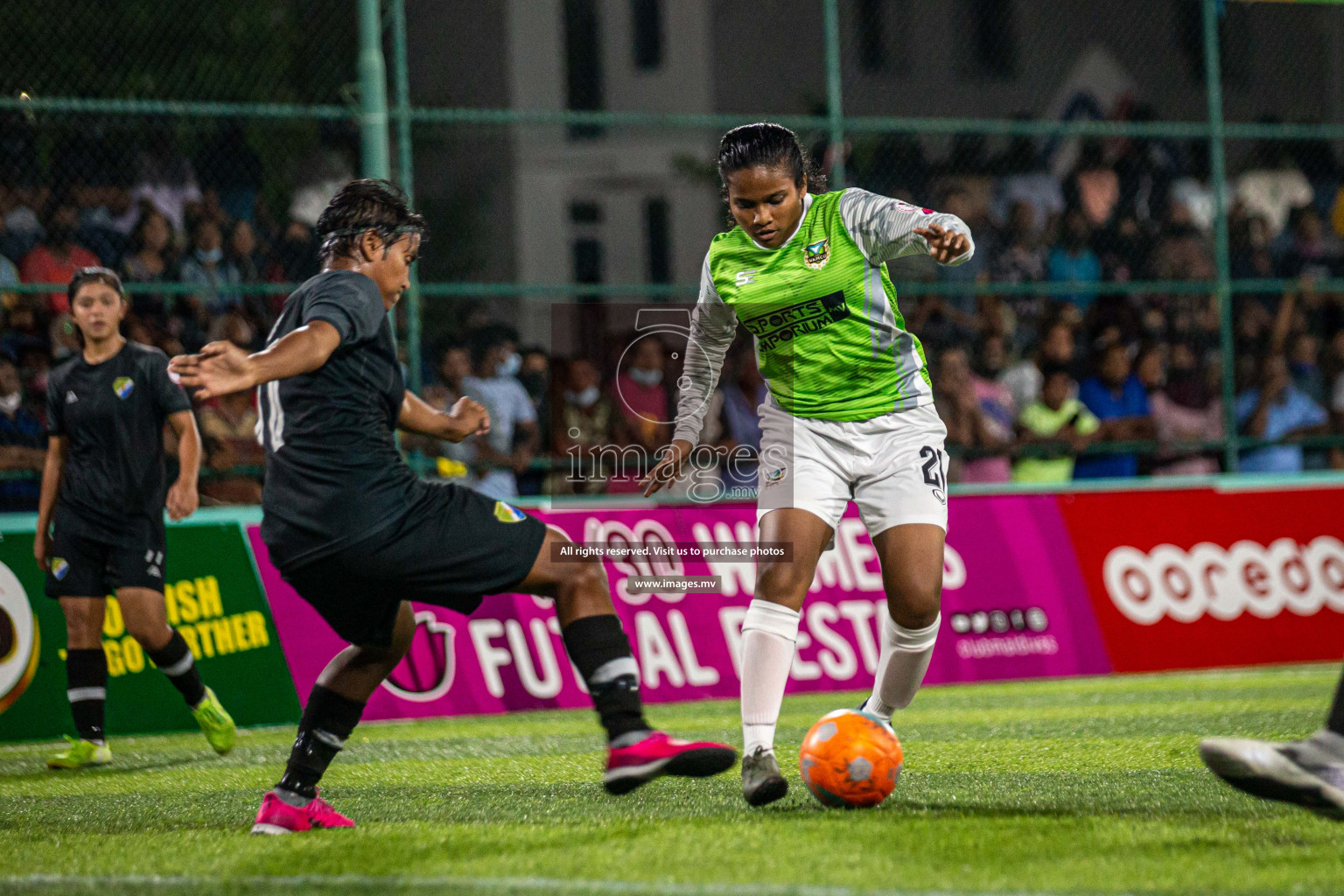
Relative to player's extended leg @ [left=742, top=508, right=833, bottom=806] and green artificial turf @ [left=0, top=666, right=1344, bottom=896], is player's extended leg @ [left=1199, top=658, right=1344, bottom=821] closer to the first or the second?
green artificial turf @ [left=0, top=666, right=1344, bottom=896]

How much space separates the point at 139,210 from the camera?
1009 cm

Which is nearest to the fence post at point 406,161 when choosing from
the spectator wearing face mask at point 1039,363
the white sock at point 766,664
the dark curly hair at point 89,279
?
the dark curly hair at point 89,279

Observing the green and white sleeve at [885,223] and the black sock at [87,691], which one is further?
the black sock at [87,691]

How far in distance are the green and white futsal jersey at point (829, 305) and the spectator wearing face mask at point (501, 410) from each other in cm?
482

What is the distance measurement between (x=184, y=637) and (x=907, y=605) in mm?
5011

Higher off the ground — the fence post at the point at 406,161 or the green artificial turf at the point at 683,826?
the fence post at the point at 406,161

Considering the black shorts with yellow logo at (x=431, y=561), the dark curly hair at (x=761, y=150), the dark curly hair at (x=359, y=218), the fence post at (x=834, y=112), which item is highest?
the fence post at (x=834, y=112)

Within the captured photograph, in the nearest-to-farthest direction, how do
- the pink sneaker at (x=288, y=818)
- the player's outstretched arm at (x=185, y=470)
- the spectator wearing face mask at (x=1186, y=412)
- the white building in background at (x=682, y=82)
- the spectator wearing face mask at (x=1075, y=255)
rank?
the pink sneaker at (x=288, y=818), the player's outstretched arm at (x=185, y=470), the spectator wearing face mask at (x=1186, y=412), the spectator wearing face mask at (x=1075, y=255), the white building in background at (x=682, y=82)

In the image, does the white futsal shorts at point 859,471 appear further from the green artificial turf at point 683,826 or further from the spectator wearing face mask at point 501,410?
the spectator wearing face mask at point 501,410

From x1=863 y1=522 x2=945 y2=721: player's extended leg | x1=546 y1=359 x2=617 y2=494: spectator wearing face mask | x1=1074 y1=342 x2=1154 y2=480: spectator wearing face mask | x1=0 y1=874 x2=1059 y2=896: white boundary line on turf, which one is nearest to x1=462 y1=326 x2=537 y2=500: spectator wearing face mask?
x1=546 y1=359 x2=617 y2=494: spectator wearing face mask

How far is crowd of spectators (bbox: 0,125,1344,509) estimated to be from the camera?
31.6ft

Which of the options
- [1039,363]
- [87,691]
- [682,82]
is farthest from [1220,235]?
[682,82]

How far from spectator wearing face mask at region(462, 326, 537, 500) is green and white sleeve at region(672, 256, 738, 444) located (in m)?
4.48

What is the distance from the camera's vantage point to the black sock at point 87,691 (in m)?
7.50
